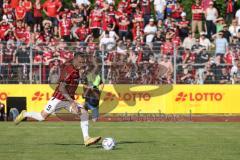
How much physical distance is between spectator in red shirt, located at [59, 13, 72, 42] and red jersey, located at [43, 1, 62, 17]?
3.17 feet

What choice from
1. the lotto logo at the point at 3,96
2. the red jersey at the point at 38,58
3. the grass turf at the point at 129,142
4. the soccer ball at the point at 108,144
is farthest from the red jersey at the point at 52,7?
the soccer ball at the point at 108,144

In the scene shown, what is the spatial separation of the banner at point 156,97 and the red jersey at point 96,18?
15.5ft

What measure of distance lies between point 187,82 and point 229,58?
5.91 ft

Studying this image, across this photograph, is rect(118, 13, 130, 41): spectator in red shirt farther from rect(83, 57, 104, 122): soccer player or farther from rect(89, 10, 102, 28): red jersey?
rect(83, 57, 104, 122): soccer player

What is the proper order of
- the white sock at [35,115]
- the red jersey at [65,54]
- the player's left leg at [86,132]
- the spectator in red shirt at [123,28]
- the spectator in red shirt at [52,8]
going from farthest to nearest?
the spectator in red shirt at [52,8] → the spectator in red shirt at [123,28] → the red jersey at [65,54] → the white sock at [35,115] → the player's left leg at [86,132]

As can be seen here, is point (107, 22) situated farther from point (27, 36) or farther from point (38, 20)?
point (27, 36)

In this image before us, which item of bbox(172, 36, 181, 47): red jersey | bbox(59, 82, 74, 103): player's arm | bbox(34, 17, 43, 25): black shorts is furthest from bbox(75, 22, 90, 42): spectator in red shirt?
bbox(59, 82, 74, 103): player's arm

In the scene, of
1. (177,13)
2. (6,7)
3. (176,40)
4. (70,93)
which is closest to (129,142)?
(70,93)

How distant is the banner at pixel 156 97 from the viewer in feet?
88.8

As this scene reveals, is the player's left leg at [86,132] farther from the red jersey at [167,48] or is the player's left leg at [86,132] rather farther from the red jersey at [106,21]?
the red jersey at [106,21]

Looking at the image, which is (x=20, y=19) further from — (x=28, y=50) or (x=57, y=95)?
(x=57, y=95)

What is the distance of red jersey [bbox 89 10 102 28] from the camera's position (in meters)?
31.2

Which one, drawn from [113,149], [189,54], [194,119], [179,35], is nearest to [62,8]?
[179,35]

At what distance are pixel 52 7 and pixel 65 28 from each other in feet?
5.00
